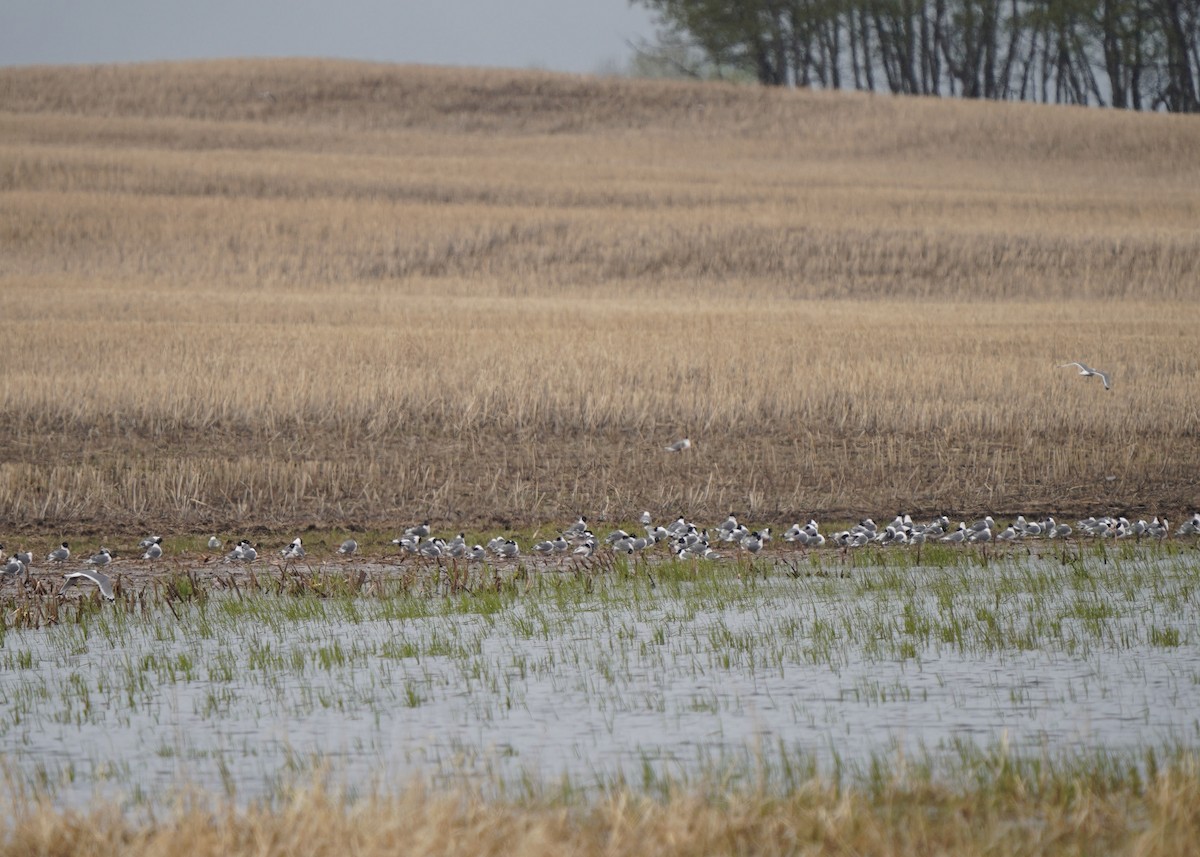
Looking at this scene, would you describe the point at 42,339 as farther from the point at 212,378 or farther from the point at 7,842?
the point at 7,842

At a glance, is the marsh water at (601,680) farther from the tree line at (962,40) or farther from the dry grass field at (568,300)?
the tree line at (962,40)

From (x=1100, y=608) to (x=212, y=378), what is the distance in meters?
12.5

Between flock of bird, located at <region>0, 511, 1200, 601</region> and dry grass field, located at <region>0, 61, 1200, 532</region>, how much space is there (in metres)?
1.30

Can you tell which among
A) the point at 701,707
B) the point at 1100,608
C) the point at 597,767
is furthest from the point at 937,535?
the point at 597,767

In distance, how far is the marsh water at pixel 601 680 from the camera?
6.90 meters

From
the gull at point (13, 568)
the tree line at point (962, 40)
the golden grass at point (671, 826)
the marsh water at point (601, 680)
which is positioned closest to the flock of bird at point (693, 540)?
the gull at point (13, 568)

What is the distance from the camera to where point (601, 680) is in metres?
8.50

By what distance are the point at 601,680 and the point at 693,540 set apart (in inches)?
174

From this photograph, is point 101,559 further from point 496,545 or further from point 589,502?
point 589,502

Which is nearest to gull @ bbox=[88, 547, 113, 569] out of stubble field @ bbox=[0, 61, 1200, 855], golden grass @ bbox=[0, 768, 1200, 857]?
stubble field @ bbox=[0, 61, 1200, 855]

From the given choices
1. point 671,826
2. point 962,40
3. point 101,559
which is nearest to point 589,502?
point 101,559

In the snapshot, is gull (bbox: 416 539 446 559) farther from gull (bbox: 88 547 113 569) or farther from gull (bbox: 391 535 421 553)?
gull (bbox: 88 547 113 569)

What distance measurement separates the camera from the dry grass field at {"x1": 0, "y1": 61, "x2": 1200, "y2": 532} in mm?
15531

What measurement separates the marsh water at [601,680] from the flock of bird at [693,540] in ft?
4.12
